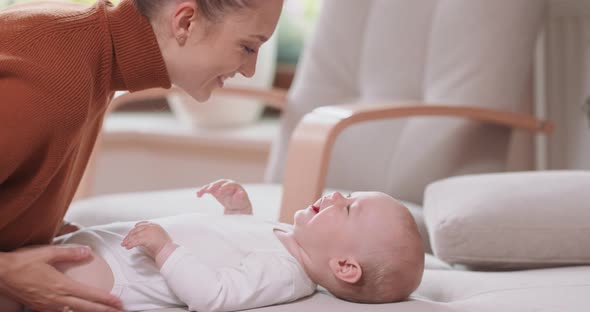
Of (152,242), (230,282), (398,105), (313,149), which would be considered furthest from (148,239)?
(398,105)

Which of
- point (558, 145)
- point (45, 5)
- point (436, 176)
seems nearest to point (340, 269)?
point (45, 5)

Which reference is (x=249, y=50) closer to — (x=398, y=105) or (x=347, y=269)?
(x=347, y=269)

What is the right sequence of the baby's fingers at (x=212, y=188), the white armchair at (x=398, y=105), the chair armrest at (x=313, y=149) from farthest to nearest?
the white armchair at (x=398, y=105)
the chair armrest at (x=313, y=149)
the baby's fingers at (x=212, y=188)

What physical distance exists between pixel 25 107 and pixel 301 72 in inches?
55.9

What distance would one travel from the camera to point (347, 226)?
4.00 feet

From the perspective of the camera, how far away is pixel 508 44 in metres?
2.10

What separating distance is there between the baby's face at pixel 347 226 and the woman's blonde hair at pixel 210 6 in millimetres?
301

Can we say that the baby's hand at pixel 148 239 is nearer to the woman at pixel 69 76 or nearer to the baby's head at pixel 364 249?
the woman at pixel 69 76

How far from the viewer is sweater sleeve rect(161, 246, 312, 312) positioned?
1126 mm

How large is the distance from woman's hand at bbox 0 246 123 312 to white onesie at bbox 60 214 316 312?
0.13 feet

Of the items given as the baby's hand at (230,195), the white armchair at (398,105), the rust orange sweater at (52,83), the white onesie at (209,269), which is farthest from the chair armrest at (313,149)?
the rust orange sweater at (52,83)

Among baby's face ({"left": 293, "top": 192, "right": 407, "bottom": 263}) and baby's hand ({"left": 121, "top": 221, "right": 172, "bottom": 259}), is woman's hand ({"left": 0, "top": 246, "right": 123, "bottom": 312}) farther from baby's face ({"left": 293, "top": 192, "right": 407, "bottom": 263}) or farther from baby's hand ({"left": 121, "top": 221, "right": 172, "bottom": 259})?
baby's face ({"left": 293, "top": 192, "right": 407, "bottom": 263})

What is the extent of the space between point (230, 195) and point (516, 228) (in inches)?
18.5

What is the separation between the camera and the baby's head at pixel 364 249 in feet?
3.89
